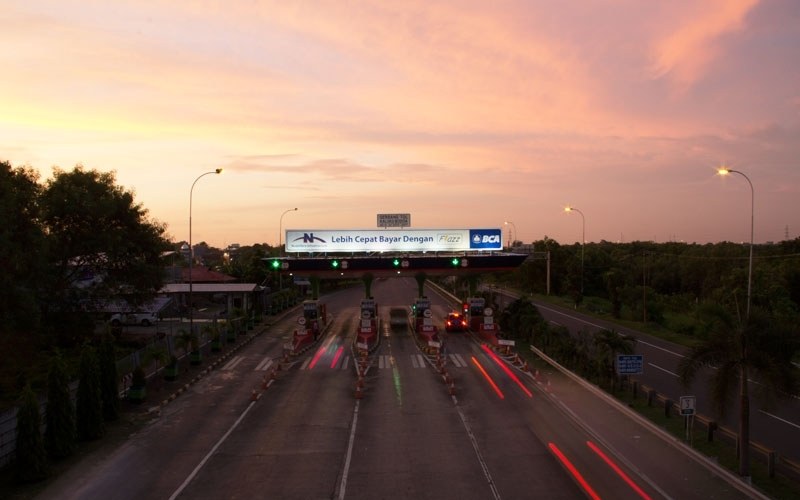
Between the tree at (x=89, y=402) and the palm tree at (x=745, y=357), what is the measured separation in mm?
A: 19543

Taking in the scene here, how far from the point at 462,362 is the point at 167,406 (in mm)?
17248

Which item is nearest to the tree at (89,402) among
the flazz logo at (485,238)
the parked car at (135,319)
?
the flazz logo at (485,238)

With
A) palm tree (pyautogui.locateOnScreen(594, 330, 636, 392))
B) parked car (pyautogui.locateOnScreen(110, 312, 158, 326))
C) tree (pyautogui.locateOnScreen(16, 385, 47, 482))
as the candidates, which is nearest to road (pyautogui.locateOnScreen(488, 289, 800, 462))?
palm tree (pyautogui.locateOnScreen(594, 330, 636, 392))

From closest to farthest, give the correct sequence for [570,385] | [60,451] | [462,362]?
[60,451] < [570,385] < [462,362]

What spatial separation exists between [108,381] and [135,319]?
3566 centimetres

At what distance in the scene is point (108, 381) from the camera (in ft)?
75.8

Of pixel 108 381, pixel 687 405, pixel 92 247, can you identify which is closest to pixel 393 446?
pixel 687 405

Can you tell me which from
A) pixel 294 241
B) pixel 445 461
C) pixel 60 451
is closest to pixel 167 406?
pixel 60 451

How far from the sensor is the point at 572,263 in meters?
83.2

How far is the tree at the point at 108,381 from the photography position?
23.0 m

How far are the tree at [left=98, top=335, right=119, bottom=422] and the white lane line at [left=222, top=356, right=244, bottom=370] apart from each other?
11.7 m

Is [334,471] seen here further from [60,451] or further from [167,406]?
[167,406]

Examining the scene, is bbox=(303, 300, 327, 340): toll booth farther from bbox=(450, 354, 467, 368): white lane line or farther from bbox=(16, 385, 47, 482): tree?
bbox=(16, 385, 47, 482): tree

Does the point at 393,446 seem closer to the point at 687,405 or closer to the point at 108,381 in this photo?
the point at 687,405
